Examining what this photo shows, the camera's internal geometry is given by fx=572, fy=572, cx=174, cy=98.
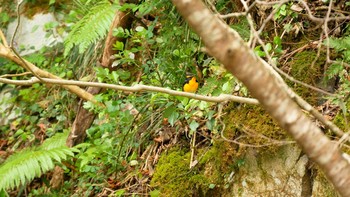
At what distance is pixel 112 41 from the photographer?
4805 millimetres

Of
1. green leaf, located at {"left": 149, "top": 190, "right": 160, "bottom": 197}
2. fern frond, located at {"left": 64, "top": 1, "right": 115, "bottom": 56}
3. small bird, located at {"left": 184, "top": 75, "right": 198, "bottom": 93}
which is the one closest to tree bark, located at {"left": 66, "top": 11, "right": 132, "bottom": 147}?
fern frond, located at {"left": 64, "top": 1, "right": 115, "bottom": 56}

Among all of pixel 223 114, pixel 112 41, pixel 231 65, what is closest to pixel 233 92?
pixel 223 114

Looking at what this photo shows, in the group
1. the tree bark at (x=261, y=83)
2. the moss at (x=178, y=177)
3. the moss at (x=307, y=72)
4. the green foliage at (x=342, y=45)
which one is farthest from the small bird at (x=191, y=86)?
the tree bark at (x=261, y=83)

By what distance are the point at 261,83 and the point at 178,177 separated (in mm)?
2309

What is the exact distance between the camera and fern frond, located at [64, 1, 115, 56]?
A: 4484 mm

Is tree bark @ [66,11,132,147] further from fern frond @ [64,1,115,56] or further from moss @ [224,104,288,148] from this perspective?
moss @ [224,104,288,148]

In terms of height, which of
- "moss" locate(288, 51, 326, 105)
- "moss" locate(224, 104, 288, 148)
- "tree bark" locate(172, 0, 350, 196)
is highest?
"tree bark" locate(172, 0, 350, 196)

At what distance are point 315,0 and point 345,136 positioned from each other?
1797 millimetres

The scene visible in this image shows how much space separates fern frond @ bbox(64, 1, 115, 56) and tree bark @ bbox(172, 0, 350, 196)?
2988 mm

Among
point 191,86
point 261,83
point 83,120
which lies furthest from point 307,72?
point 83,120

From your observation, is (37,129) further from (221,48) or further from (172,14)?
(221,48)

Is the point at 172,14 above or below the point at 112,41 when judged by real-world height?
above

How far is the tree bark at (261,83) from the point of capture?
153 centimetres

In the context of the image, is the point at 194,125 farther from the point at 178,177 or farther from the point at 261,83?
the point at 261,83
